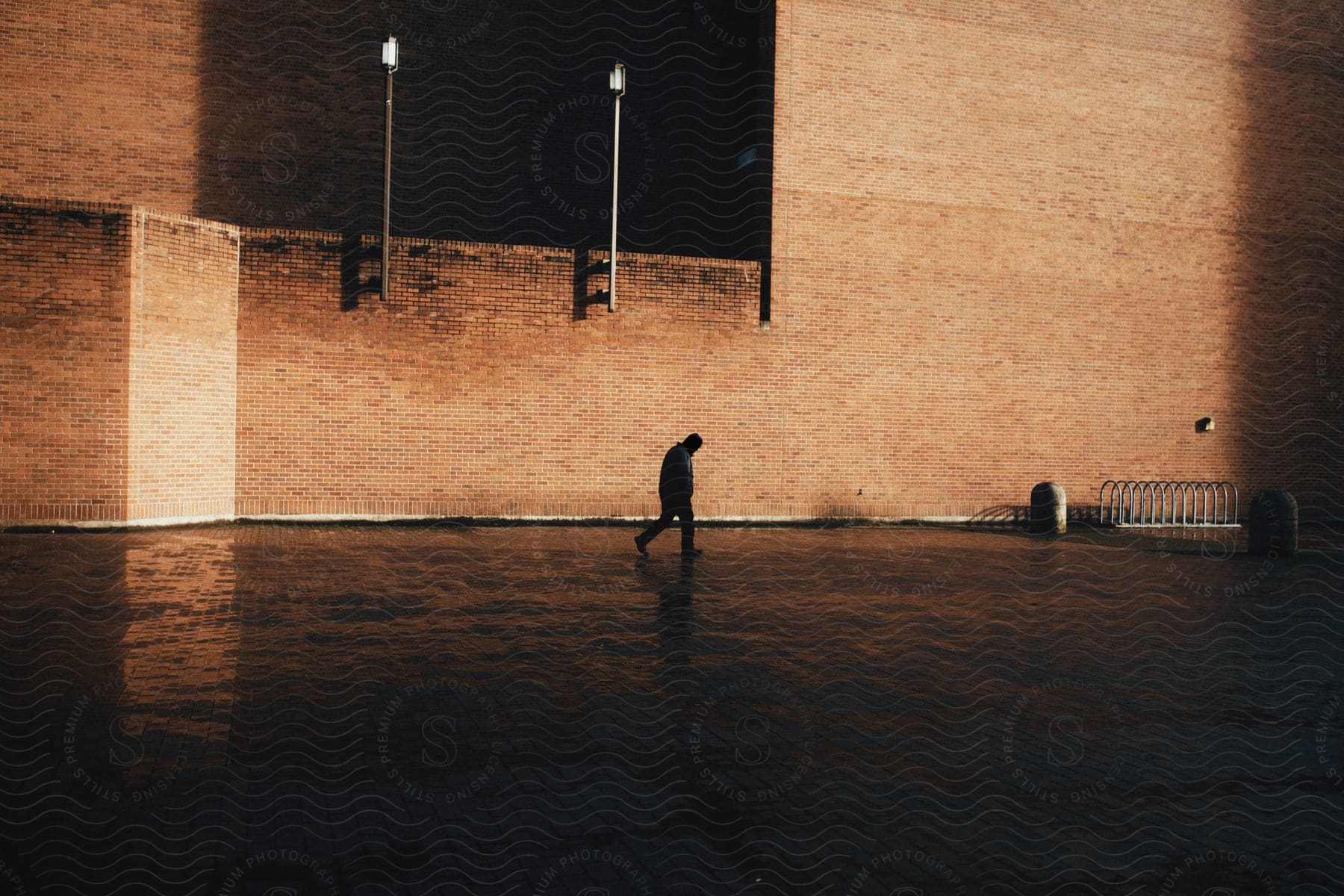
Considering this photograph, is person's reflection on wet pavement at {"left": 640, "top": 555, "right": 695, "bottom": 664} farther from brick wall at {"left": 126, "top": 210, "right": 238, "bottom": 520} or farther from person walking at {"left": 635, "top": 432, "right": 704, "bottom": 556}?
brick wall at {"left": 126, "top": 210, "right": 238, "bottom": 520}

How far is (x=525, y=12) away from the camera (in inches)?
816

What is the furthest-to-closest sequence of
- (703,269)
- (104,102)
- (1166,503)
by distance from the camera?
(1166,503) < (104,102) < (703,269)

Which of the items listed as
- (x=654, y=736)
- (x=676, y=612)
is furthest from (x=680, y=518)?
(x=654, y=736)

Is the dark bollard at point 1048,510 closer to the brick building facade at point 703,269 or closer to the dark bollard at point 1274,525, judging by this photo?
the brick building facade at point 703,269

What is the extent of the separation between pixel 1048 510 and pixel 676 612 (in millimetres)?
11343

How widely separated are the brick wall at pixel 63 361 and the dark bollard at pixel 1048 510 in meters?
14.8

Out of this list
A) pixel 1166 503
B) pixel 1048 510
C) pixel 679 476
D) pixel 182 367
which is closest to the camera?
pixel 679 476

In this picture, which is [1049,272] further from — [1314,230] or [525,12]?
[525,12]

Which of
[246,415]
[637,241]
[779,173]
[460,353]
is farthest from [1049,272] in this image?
[246,415]

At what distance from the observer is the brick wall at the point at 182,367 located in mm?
14547

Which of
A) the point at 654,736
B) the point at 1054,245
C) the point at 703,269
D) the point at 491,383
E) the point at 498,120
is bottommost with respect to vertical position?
the point at 654,736

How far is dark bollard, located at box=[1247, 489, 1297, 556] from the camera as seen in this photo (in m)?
15.1

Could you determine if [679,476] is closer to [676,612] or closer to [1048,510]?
[676,612]

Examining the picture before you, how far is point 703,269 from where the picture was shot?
57.7 ft
